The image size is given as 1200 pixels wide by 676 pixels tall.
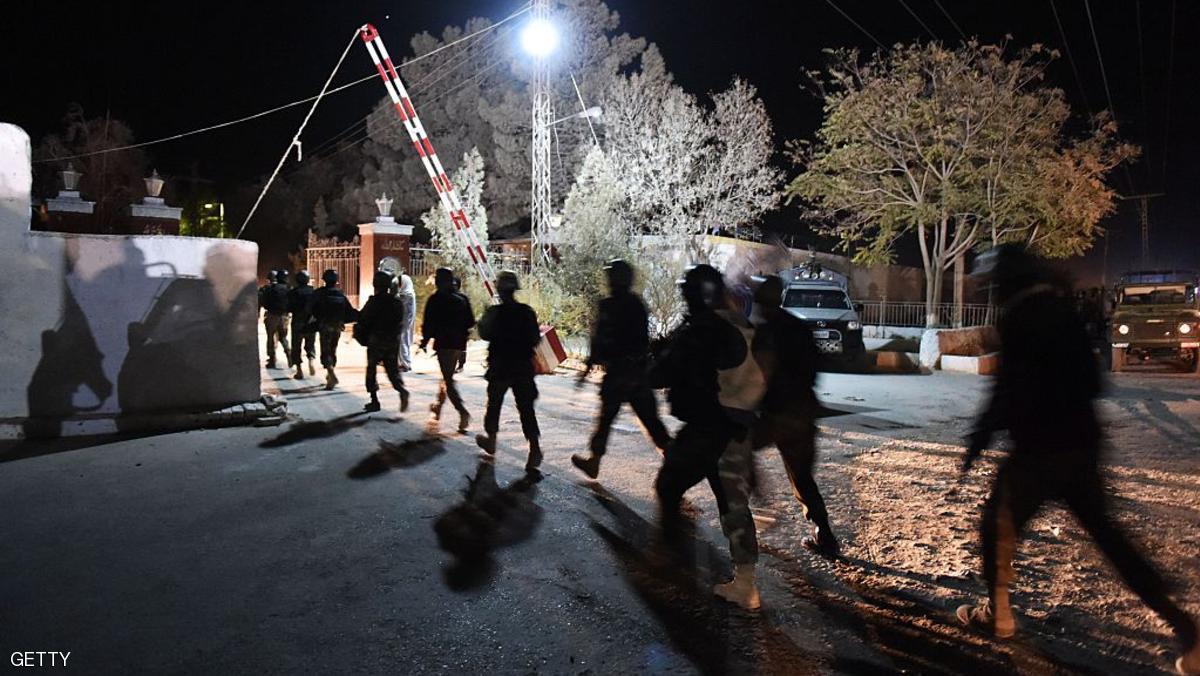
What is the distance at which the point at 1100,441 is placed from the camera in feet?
11.6

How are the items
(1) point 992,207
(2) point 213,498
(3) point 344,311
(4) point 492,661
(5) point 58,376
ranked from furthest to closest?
(1) point 992,207 → (3) point 344,311 → (5) point 58,376 → (2) point 213,498 → (4) point 492,661

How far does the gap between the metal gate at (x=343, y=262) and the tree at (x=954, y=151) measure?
11.9 meters

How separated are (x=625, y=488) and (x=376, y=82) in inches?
1339

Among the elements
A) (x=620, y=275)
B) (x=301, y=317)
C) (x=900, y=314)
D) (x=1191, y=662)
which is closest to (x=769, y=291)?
(x=620, y=275)

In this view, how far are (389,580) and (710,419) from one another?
1.96m

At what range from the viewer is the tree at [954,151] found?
64.4ft

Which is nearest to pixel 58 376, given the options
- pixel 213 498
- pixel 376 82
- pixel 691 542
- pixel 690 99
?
pixel 213 498

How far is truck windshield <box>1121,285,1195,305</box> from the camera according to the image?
1747 centimetres

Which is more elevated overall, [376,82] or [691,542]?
[376,82]

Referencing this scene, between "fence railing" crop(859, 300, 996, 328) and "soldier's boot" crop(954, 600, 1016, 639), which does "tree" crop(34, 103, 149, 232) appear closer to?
"fence railing" crop(859, 300, 996, 328)

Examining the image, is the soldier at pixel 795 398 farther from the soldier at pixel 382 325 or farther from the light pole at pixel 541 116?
the light pole at pixel 541 116

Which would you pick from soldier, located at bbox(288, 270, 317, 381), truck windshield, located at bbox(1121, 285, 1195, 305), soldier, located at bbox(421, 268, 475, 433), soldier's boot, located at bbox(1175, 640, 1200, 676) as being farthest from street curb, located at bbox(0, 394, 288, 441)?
truck windshield, located at bbox(1121, 285, 1195, 305)

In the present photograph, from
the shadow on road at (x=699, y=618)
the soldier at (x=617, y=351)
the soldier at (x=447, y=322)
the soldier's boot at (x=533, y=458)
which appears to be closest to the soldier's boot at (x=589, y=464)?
the soldier at (x=617, y=351)

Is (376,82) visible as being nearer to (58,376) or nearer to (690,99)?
(690,99)
